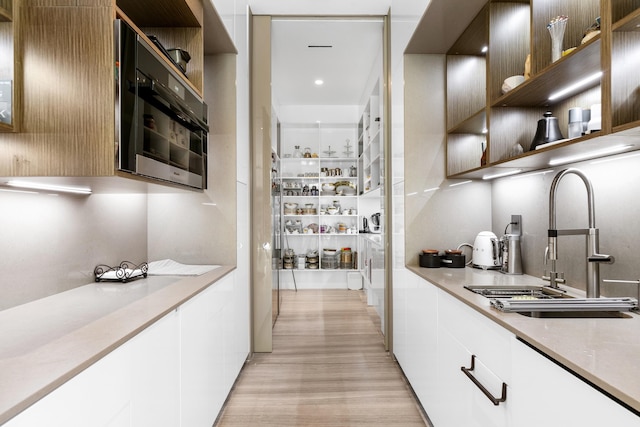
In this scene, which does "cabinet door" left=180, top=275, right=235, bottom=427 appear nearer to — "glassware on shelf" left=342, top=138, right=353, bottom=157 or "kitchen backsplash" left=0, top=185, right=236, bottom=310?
"kitchen backsplash" left=0, top=185, right=236, bottom=310

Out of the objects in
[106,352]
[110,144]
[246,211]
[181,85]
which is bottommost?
[106,352]

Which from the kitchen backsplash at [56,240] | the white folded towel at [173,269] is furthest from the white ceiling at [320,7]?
the white folded towel at [173,269]

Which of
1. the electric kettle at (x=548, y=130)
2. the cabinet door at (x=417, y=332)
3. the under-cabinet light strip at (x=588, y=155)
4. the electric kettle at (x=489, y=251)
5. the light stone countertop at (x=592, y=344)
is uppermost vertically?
the electric kettle at (x=548, y=130)

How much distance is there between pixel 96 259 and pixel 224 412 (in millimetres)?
1116

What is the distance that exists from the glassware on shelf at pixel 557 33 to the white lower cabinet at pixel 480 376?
3.46 ft

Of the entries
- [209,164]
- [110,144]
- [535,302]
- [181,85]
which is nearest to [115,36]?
[110,144]

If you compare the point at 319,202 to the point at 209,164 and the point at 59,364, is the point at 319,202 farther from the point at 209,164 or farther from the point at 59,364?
the point at 59,364

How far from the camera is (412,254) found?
249cm

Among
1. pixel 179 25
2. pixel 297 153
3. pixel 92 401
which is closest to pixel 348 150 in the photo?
pixel 297 153

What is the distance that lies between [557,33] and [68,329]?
196cm

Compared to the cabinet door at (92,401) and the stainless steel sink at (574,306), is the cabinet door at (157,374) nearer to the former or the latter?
the cabinet door at (92,401)

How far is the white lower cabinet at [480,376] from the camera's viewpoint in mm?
810

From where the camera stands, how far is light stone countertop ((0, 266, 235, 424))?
690 millimetres

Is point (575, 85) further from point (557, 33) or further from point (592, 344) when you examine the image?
point (592, 344)
